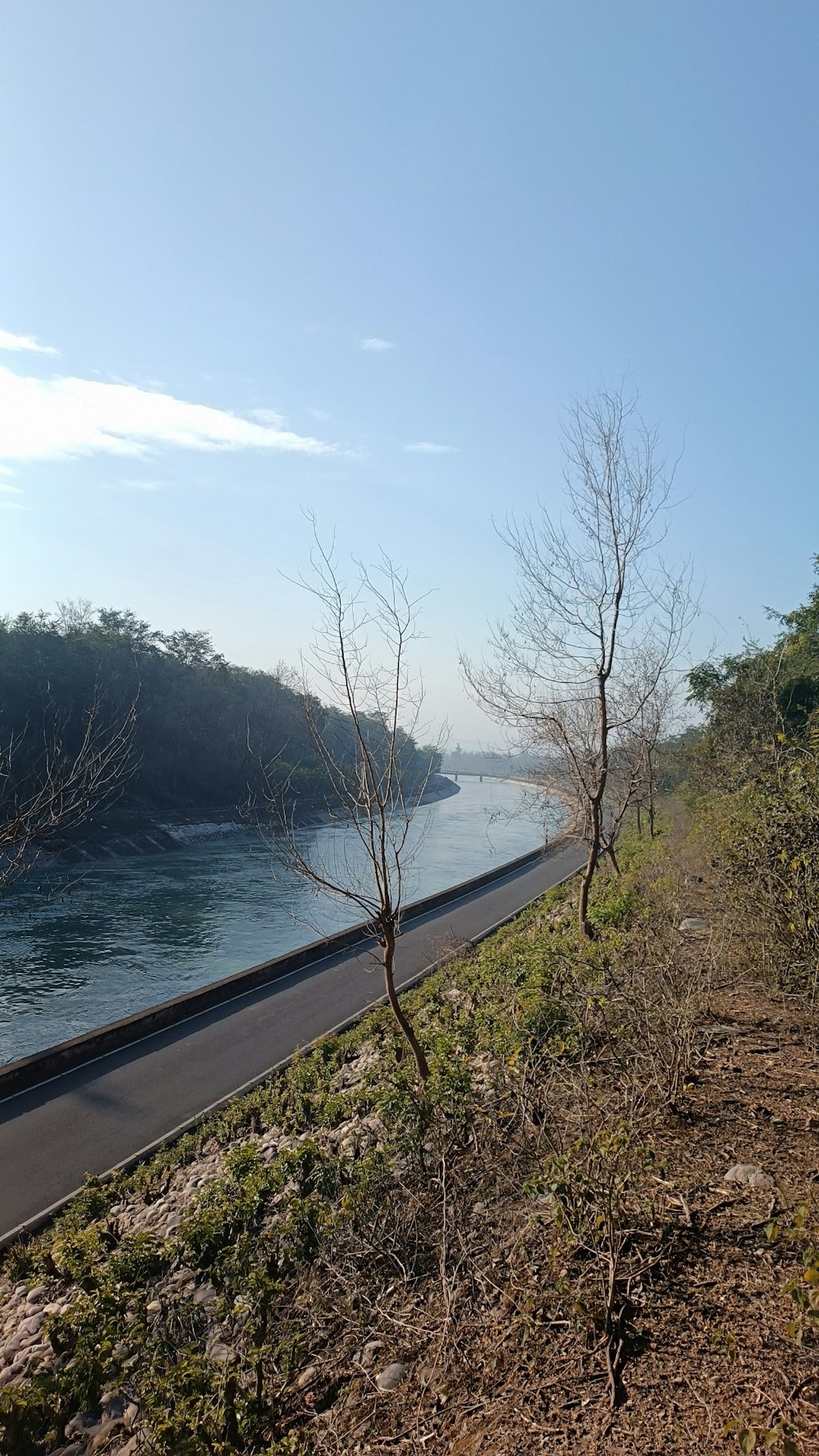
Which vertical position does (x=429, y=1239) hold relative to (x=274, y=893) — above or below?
above

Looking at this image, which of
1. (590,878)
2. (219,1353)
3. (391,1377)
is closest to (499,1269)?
(391,1377)

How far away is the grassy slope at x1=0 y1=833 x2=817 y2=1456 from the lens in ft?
10.1

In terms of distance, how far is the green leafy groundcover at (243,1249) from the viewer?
4086 millimetres

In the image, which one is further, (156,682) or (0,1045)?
(156,682)

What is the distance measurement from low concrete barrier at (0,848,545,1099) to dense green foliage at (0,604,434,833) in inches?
785

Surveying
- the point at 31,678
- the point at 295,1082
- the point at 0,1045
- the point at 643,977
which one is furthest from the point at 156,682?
the point at 643,977

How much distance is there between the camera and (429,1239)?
4711 mm

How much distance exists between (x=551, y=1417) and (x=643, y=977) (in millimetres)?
3347

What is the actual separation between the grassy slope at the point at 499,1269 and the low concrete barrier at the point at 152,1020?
10.2 ft

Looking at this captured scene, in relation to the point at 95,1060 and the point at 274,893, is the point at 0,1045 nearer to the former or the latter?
the point at 95,1060

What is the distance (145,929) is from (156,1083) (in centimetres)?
1450

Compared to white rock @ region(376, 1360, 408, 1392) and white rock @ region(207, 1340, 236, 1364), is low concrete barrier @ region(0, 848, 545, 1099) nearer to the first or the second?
white rock @ region(207, 1340, 236, 1364)

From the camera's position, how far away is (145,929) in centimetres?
2673

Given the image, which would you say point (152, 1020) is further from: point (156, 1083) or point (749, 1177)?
point (749, 1177)
